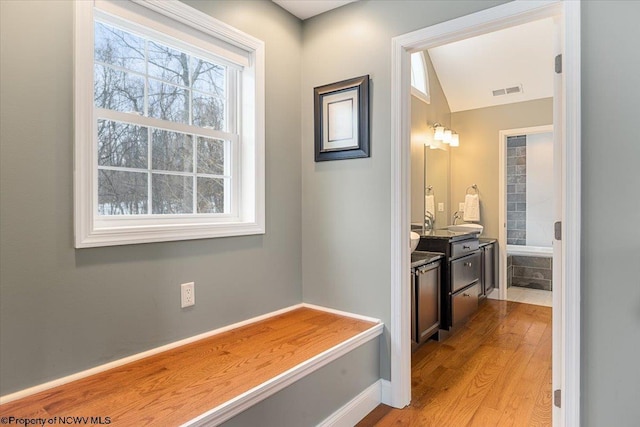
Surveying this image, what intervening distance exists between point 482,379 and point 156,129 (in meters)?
2.57

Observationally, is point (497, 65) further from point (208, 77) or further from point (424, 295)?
point (208, 77)

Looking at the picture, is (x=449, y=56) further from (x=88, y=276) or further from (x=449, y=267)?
(x=88, y=276)

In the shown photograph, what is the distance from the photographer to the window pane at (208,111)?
214 cm

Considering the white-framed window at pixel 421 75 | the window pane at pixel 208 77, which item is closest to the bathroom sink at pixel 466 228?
the white-framed window at pixel 421 75

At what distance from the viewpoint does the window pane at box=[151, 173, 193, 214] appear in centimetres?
195

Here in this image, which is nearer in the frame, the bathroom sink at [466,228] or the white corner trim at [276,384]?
the white corner trim at [276,384]

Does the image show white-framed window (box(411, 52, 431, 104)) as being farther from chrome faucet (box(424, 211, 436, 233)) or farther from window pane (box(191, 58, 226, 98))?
window pane (box(191, 58, 226, 98))

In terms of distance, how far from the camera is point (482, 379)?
250 centimetres

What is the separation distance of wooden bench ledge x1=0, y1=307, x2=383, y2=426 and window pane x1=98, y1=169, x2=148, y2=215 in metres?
0.73

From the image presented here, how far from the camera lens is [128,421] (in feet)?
4.17

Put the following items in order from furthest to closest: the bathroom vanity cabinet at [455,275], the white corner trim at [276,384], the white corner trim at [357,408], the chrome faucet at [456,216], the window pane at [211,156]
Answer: the chrome faucet at [456,216] → the bathroom vanity cabinet at [455,275] → the window pane at [211,156] → the white corner trim at [357,408] → the white corner trim at [276,384]

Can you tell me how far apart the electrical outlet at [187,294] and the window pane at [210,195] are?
0.44 m

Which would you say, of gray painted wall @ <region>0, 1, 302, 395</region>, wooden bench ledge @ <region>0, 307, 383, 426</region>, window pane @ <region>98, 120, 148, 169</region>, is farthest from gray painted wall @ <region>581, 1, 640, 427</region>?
window pane @ <region>98, 120, 148, 169</region>

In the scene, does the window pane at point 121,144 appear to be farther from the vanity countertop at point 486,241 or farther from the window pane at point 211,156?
the vanity countertop at point 486,241
